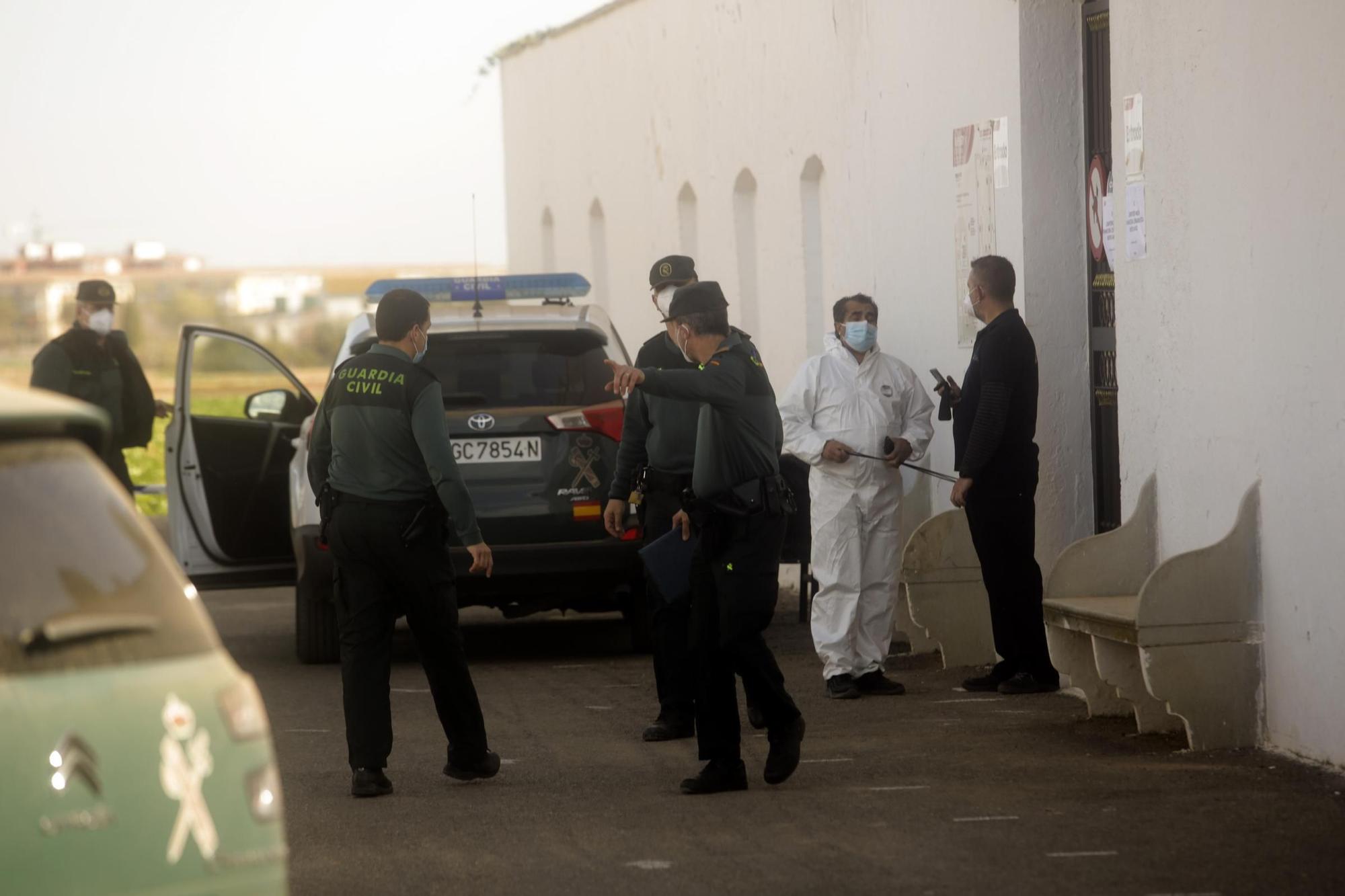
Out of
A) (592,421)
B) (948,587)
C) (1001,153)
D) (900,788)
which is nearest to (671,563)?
(900,788)

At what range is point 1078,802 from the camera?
7062 millimetres

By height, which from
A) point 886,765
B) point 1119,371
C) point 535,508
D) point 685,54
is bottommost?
point 886,765

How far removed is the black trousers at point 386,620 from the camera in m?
7.61

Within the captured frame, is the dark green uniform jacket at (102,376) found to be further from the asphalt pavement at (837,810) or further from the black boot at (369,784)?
the black boot at (369,784)

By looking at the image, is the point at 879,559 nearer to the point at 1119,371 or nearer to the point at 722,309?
the point at 1119,371

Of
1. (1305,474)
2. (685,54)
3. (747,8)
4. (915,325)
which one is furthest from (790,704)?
(685,54)

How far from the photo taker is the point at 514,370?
35.8ft

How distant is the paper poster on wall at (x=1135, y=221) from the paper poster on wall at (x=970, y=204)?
1.58 m

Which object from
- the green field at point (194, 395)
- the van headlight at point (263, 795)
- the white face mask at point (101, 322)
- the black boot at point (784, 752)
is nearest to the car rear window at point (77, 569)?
the van headlight at point (263, 795)

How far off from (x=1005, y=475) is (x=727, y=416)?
2379mm

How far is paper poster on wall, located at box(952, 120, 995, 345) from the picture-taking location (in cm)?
1072

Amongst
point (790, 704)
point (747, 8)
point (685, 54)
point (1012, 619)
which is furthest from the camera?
point (685, 54)

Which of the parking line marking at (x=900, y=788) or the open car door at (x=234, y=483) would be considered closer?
the parking line marking at (x=900, y=788)

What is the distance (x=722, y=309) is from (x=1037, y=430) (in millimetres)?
3066
